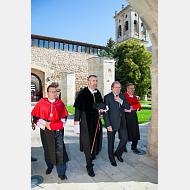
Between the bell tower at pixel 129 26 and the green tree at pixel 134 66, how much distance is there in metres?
13.6

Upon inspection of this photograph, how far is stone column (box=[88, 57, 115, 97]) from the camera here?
26.5 feet

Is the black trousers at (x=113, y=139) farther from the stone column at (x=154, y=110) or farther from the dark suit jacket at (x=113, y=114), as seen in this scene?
the stone column at (x=154, y=110)

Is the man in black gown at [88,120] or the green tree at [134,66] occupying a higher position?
the green tree at [134,66]

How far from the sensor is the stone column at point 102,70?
8062 millimetres

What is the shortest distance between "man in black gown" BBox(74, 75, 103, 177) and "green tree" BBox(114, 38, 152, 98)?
16.0 metres

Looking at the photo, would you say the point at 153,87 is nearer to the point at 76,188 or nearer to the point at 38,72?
the point at 76,188

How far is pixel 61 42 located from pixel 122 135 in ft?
66.5

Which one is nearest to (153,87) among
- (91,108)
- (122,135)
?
(122,135)

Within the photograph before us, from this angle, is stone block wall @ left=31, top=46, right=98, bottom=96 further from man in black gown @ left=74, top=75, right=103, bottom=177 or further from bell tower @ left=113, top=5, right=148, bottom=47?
man in black gown @ left=74, top=75, right=103, bottom=177

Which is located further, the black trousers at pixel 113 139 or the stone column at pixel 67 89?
the stone column at pixel 67 89

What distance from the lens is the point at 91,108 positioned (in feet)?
9.65

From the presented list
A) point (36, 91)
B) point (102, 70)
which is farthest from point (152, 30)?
point (36, 91)

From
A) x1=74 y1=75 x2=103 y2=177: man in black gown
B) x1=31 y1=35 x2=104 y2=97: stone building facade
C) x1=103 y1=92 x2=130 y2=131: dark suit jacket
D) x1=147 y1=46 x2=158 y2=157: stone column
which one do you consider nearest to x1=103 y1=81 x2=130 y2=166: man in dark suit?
x1=103 y1=92 x2=130 y2=131: dark suit jacket

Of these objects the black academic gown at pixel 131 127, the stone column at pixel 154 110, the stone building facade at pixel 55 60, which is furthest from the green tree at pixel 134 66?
the stone column at pixel 154 110
